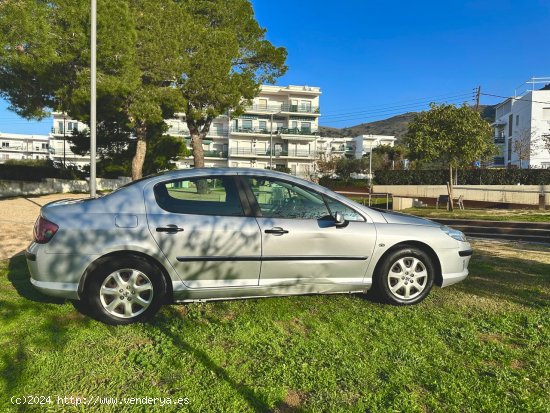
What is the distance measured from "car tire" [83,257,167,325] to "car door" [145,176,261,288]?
0.24 metres

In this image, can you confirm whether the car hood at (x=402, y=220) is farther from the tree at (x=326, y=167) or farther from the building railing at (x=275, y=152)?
the building railing at (x=275, y=152)

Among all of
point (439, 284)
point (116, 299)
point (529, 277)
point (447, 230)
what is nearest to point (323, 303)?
point (439, 284)

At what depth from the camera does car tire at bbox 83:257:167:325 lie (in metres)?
3.59

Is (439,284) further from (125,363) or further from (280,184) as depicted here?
(125,363)

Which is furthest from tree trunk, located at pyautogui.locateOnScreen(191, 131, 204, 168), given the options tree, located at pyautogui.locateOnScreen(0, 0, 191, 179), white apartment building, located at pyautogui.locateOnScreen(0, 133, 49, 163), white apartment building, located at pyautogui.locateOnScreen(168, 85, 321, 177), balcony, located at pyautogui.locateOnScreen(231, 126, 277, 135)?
white apartment building, located at pyautogui.locateOnScreen(0, 133, 49, 163)

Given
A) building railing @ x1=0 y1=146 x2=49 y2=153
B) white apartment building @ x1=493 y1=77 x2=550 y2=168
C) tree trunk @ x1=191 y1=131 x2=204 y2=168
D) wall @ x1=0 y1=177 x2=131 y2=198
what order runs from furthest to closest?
building railing @ x1=0 y1=146 x2=49 y2=153 < white apartment building @ x1=493 y1=77 x2=550 y2=168 < tree trunk @ x1=191 y1=131 x2=204 y2=168 < wall @ x1=0 y1=177 x2=131 y2=198

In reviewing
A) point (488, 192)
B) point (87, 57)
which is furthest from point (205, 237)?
point (488, 192)

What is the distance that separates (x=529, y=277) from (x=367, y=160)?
2243 inches

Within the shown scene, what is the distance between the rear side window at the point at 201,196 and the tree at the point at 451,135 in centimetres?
1625

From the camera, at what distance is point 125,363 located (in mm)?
2934

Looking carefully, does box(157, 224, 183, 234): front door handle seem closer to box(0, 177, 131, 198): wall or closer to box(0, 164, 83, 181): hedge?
box(0, 177, 131, 198): wall

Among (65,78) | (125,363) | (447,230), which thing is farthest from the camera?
(65,78)

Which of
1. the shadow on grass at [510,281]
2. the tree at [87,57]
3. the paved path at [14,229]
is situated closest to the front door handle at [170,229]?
the shadow on grass at [510,281]

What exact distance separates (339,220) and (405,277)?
38.0 inches
